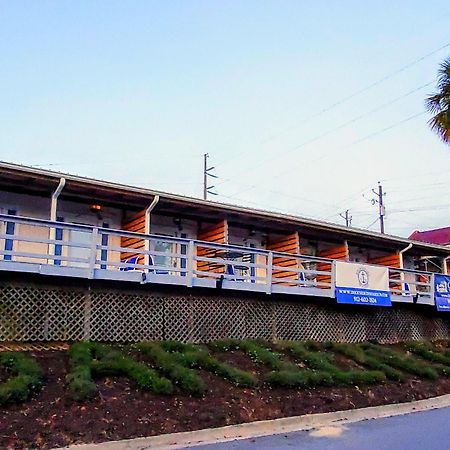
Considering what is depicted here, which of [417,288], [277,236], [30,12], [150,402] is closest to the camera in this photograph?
[150,402]

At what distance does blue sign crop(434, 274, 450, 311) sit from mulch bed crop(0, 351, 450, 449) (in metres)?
7.94

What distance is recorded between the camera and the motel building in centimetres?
1173

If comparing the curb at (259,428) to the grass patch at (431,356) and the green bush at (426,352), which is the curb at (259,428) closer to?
the grass patch at (431,356)

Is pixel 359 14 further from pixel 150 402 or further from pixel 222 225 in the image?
pixel 150 402

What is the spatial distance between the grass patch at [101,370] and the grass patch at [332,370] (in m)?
3.99

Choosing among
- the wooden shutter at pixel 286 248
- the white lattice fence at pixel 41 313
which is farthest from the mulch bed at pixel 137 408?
the wooden shutter at pixel 286 248

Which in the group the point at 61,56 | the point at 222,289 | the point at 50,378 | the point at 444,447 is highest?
the point at 61,56

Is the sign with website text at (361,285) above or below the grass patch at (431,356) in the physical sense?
above

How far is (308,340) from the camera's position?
15.2 m

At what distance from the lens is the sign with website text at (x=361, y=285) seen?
16344mm

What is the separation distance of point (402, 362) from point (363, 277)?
3.53 m

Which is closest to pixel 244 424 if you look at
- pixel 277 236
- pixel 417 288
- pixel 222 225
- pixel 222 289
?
pixel 222 289

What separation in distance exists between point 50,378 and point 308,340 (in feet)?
25.3

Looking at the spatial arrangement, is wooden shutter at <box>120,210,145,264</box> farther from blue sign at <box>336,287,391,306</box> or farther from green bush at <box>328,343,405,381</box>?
green bush at <box>328,343,405,381</box>
